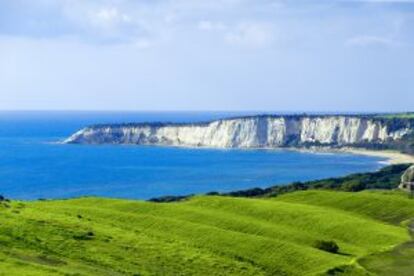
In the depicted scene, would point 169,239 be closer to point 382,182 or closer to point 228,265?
point 228,265

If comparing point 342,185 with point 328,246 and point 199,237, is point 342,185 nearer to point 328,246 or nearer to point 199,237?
point 328,246

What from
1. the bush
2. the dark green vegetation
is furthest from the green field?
the dark green vegetation

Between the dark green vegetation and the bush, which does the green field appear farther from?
the dark green vegetation

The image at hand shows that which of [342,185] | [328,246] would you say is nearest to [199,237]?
[328,246]

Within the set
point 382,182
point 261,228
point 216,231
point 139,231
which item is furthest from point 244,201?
point 382,182

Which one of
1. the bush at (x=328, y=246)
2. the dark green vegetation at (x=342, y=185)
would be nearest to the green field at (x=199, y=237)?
the bush at (x=328, y=246)
